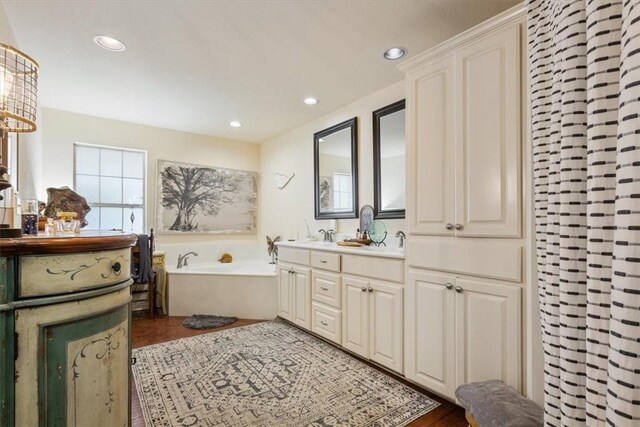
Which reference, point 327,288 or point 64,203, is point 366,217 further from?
point 64,203

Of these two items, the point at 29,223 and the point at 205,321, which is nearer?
the point at 29,223

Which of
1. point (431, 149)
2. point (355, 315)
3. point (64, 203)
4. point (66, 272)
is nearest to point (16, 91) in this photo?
point (66, 272)

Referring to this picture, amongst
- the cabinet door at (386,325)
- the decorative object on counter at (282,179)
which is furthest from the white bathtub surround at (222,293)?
the cabinet door at (386,325)

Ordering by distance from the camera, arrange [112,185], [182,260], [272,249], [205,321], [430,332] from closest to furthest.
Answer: [430,332]
[205,321]
[112,185]
[182,260]
[272,249]

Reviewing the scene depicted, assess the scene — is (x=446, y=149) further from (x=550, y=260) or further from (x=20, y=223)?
(x=20, y=223)

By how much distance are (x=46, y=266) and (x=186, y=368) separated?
172cm

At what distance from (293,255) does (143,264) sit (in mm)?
1636

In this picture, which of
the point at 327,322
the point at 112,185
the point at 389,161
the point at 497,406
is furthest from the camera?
the point at 112,185

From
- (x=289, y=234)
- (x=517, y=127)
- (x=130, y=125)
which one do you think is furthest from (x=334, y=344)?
(x=130, y=125)

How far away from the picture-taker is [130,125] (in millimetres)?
3986

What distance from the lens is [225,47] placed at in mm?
2260

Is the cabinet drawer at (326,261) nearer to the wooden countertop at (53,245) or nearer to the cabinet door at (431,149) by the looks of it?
the cabinet door at (431,149)

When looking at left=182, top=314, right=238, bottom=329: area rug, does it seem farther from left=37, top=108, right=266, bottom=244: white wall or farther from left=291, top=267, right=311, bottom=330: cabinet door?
left=37, top=108, right=266, bottom=244: white wall

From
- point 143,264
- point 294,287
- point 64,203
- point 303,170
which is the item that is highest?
point 303,170
